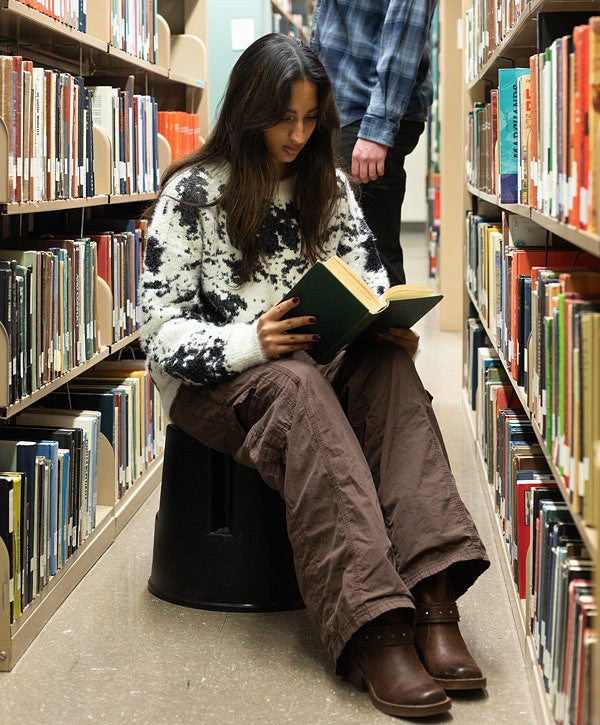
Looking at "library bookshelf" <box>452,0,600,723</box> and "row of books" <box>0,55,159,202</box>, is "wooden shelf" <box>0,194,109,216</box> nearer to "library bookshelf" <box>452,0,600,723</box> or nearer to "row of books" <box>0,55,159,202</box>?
"row of books" <box>0,55,159,202</box>

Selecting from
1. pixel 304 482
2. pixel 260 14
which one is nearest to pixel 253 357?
pixel 304 482

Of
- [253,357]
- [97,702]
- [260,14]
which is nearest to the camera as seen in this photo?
[97,702]

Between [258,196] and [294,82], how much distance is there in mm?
221

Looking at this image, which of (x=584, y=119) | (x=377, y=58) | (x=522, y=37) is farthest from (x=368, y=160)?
(x=584, y=119)

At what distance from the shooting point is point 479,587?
211 cm

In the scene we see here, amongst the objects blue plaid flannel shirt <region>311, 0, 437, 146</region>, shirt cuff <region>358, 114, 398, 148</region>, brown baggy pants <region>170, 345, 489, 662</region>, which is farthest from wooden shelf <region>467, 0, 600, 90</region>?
brown baggy pants <region>170, 345, 489, 662</region>

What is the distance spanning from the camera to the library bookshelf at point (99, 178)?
1788mm

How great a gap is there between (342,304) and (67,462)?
71cm

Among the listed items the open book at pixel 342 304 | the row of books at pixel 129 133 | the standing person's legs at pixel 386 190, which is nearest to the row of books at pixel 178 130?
the row of books at pixel 129 133

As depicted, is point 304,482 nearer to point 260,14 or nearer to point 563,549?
point 563,549

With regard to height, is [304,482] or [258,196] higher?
[258,196]

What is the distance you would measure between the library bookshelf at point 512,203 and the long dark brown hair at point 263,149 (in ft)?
1.27

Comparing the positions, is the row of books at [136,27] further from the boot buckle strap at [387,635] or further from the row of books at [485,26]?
the boot buckle strap at [387,635]

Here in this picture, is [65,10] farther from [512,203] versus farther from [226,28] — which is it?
[226,28]
